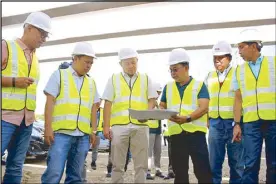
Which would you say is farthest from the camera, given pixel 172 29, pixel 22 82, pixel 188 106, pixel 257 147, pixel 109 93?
pixel 172 29

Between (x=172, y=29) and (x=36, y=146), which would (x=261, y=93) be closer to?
(x=172, y=29)

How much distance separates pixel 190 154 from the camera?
3.33 metres

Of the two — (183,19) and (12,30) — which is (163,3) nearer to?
(183,19)

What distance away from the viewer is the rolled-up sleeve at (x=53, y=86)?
3.27 metres

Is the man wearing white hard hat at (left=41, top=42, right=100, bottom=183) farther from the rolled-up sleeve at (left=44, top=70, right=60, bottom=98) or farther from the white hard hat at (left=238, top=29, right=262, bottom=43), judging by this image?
the white hard hat at (left=238, top=29, right=262, bottom=43)

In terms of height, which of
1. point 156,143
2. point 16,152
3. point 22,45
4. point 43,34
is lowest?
point 156,143

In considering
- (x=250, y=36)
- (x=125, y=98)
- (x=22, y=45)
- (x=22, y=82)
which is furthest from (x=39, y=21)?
(x=250, y=36)

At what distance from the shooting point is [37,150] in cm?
770

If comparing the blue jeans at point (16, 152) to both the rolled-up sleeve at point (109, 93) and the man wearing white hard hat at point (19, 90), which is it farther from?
the rolled-up sleeve at point (109, 93)

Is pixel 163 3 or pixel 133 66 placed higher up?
pixel 163 3

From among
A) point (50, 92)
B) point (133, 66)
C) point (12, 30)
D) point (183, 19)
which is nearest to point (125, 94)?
point (133, 66)

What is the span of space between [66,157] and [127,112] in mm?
1058

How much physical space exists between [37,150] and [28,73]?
193 inches

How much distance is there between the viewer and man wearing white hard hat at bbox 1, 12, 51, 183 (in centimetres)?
305
